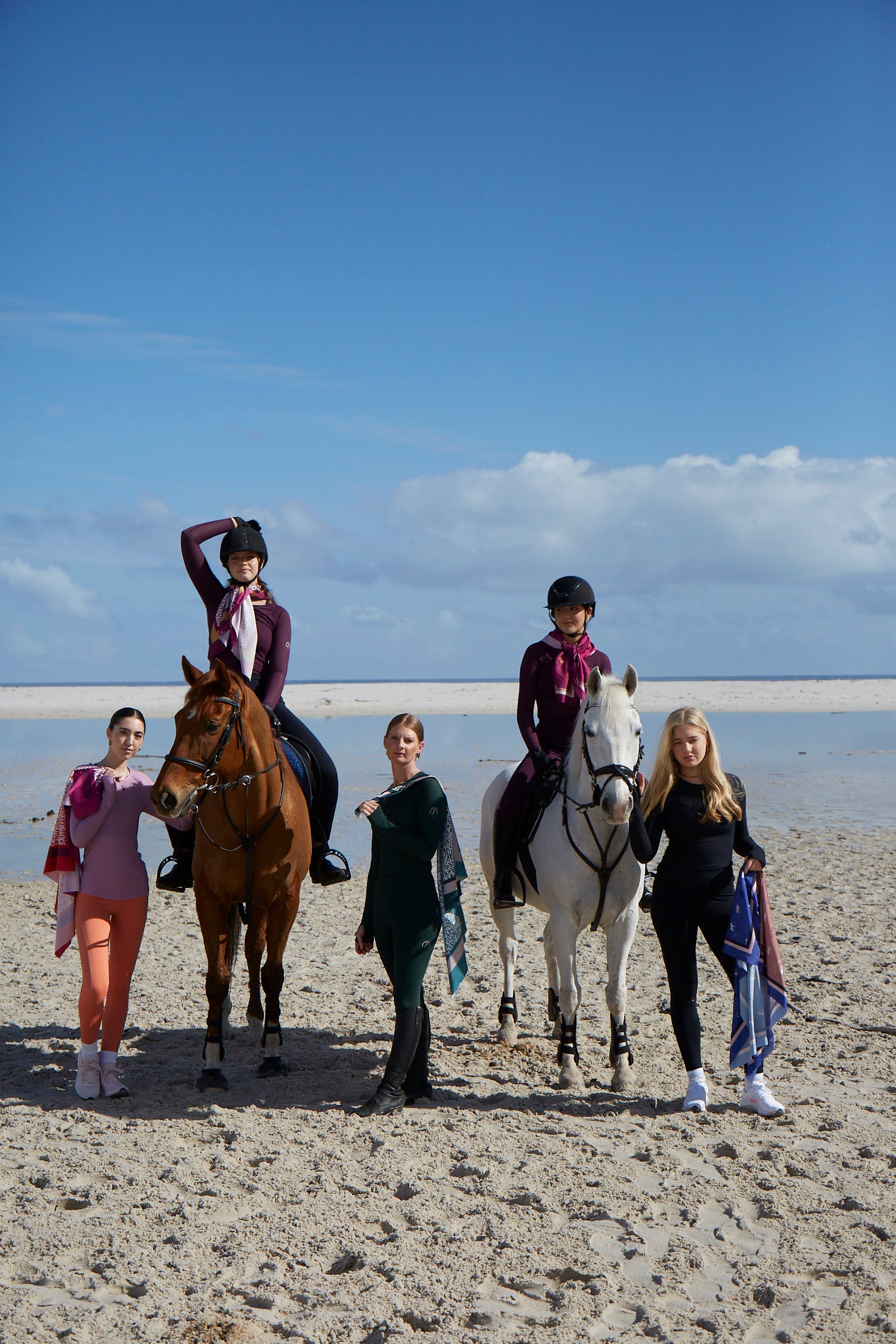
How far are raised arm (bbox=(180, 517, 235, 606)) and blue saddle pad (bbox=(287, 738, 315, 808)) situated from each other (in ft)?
3.07

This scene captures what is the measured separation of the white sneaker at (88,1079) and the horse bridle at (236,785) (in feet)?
3.34

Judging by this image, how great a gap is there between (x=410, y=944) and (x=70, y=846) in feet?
5.76

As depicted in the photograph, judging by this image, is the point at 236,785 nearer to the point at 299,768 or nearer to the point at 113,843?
the point at 113,843

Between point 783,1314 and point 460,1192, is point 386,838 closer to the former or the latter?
point 460,1192

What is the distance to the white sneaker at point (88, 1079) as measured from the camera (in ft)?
16.3

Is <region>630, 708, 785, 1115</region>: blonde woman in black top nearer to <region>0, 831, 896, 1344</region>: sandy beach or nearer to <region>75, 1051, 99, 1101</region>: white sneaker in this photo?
<region>0, 831, 896, 1344</region>: sandy beach

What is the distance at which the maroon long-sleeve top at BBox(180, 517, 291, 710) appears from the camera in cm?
568

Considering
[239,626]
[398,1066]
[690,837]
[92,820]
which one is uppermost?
[239,626]

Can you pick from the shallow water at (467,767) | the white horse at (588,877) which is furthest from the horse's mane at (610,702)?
the shallow water at (467,767)

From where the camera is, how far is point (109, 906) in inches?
193

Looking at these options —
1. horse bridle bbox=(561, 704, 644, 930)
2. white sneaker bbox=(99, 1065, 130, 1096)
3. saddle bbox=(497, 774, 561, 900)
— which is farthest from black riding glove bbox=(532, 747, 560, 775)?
white sneaker bbox=(99, 1065, 130, 1096)

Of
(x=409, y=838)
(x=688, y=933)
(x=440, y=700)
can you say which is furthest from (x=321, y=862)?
(x=440, y=700)

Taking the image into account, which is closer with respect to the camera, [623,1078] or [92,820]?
[92,820]

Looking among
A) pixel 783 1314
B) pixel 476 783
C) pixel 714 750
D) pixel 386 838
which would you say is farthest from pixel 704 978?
pixel 476 783
